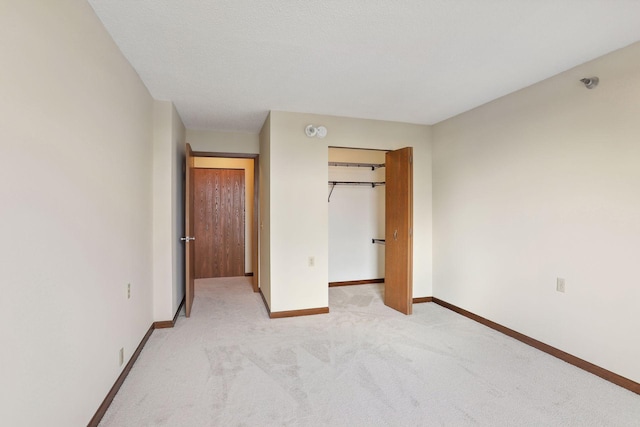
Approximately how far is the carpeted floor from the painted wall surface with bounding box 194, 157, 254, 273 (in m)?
2.49

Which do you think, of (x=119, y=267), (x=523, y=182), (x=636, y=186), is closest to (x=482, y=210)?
(x=523, y=182)

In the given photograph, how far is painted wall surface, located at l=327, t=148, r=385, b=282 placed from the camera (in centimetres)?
515

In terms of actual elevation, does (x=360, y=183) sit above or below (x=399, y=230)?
above

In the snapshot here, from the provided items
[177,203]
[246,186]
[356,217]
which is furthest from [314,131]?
[246,186]

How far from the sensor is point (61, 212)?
4.83 ft

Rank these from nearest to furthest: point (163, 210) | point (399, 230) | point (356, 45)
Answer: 1. point (356, 45)
2. point (163, 210)
3. point (399, 230)

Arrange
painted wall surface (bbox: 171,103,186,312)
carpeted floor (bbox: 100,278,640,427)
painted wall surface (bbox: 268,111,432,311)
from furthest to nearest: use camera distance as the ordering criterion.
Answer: painted wall surface (bbox: 268,111,432,311)
painted wall surface (bbox: 171,103,186,312)
carpeted floor (bbox: 100,278,640,427)

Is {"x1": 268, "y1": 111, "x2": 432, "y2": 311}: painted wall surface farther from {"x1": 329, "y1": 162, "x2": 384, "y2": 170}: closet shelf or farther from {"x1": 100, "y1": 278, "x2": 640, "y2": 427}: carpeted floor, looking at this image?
{"x1": 329, "y1": 162, "x2": 384, "y2": 170}: closet shelf

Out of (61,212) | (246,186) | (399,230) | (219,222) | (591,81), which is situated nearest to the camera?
(61,212)

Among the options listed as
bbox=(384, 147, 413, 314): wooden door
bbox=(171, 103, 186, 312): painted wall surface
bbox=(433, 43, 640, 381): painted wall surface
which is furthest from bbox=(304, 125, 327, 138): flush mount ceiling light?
bbox=(433, 43, 640, 381): painted wall surface

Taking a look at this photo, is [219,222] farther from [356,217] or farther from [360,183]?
[360,183]

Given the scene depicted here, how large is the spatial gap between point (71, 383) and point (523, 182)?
3.70 metres

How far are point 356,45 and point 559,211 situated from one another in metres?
2.22

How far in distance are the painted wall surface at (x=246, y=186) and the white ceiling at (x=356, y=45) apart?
2539mm
